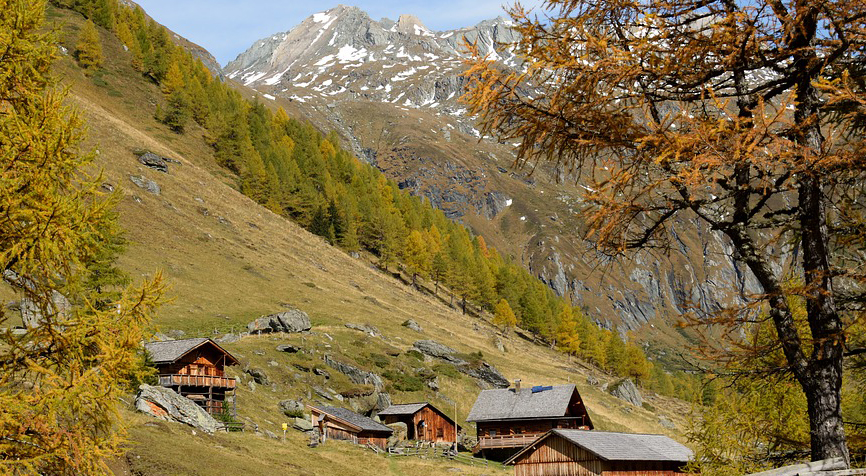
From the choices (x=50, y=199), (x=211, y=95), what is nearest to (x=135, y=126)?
(x=211, y=95)

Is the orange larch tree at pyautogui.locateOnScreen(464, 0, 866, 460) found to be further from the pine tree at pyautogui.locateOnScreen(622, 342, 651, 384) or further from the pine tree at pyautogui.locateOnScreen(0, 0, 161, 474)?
the pine tree at pyautogui.locateOnScreen(622, 342, 651, 384)

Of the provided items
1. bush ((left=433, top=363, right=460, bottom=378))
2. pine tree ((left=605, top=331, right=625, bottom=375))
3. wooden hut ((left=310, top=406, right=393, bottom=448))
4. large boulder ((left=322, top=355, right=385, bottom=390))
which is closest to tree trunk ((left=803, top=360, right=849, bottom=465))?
wooden hut ((left=310, top=406, right=393, bottom=448))

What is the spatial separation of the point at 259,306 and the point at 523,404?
3287cm

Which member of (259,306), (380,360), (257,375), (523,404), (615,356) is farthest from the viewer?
(615,356)

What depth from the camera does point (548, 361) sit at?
10406cm

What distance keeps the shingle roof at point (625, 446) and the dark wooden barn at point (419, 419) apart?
15.6 meters

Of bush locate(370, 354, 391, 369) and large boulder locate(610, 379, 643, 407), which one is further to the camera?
large boulder locate(610, 379, 643, 407)

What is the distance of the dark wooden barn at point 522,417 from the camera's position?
195ft

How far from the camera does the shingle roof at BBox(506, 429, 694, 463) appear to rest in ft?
134

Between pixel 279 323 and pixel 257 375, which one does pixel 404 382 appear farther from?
pixel 257 375

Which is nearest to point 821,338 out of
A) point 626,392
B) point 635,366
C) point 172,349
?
point 172,349

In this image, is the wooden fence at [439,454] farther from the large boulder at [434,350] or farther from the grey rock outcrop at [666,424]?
the grey rock outcrop at [666,424]

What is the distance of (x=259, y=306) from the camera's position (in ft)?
239

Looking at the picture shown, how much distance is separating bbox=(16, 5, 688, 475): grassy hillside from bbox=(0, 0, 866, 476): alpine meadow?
1.38 feet
